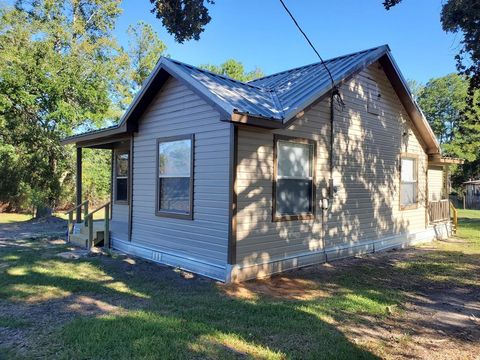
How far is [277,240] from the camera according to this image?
7.58 m

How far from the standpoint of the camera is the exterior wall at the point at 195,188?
7.04 meters

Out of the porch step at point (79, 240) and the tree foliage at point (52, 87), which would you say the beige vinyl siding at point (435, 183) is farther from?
the tree foliage at point (52, 87)

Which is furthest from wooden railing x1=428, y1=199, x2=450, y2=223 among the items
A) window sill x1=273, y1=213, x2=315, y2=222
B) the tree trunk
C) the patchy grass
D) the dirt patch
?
the patchy grass

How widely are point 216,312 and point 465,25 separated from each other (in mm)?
6074

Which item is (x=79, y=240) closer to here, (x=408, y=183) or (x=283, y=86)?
(x=283, y=86)

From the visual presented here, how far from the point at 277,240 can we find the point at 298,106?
8.55 ft

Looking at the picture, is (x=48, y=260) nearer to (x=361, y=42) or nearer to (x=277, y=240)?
(x=277, y=240)

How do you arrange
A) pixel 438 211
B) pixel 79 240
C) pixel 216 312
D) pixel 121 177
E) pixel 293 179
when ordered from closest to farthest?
pixel 216 312
pixel 293 179
pixel 79 240
pixel 121 177
pixel 438 211

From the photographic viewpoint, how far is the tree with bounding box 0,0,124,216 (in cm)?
1809

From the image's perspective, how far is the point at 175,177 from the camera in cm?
818

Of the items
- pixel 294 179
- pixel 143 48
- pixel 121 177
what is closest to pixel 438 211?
pixel 294 179

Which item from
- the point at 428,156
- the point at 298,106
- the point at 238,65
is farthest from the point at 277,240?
the point at 238,65

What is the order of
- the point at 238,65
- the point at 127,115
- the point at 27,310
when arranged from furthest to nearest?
the point at 238,65
the point at 127,115
the point at 27,310

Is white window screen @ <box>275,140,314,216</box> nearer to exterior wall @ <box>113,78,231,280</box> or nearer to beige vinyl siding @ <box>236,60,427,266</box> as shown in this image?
beige vinyl siding @ <box>236,60,427,266</box>
